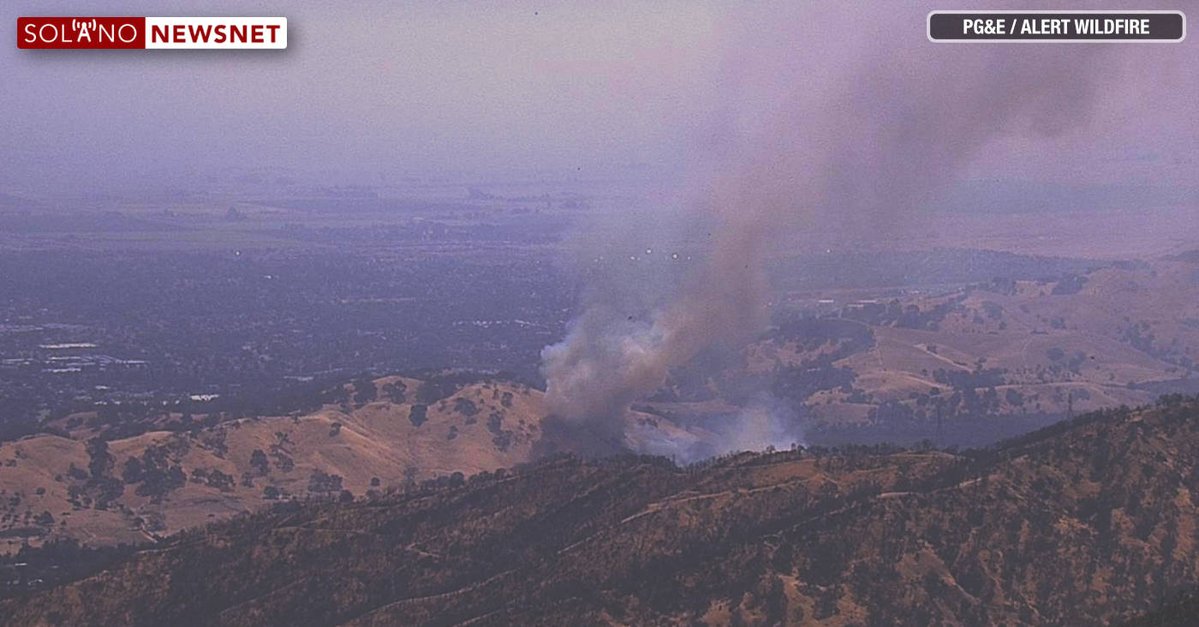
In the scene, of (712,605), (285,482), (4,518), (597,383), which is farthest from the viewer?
(597,383)

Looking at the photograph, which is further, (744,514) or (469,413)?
(469,413)

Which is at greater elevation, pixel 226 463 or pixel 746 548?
pixel 746 548

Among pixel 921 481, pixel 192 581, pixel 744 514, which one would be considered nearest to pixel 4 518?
pixel 192 581

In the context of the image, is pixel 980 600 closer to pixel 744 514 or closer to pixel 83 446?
pixel 744 514

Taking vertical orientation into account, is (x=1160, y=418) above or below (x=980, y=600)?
above

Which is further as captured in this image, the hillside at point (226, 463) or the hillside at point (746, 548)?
the hillside at point (226, 463)

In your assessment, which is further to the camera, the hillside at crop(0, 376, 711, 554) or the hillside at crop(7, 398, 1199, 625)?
the hillside at crop(0, 376, 711, 554)

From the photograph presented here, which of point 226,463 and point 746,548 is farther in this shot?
point 226,463

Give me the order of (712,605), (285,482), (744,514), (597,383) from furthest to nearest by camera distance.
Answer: (597,383), (285,482), (744,514), (712,605)
